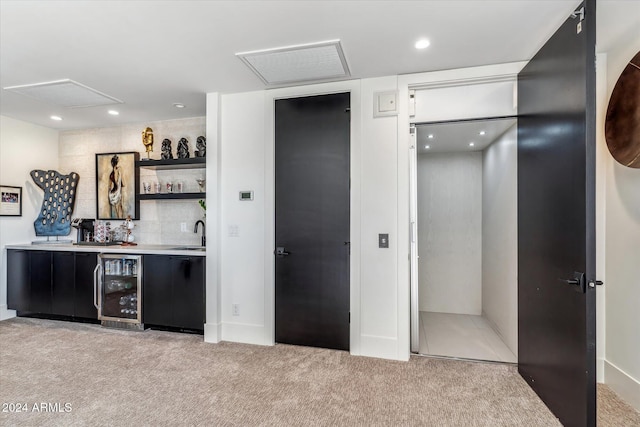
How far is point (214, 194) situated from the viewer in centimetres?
333

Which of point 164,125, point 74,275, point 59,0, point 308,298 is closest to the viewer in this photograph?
point 59,0

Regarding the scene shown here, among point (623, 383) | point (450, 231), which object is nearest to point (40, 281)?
point (450, 231)

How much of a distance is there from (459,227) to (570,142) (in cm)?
250

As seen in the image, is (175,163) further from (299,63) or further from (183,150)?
(299,63)

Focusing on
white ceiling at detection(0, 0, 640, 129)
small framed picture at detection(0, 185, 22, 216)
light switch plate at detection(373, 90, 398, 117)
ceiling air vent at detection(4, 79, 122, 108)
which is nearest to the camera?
white ceiling at detection(0, 0, 640, 129)

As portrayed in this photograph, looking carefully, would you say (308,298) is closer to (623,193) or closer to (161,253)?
(161,253)

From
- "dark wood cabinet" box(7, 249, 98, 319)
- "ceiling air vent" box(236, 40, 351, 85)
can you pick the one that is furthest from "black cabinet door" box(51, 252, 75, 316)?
"ceiling air vent" box(236, 40, 351, 85)

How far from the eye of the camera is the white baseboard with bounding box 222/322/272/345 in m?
3.25

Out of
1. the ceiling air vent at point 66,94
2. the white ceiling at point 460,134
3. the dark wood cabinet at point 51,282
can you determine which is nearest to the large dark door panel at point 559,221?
the white ceiling at point 460,134

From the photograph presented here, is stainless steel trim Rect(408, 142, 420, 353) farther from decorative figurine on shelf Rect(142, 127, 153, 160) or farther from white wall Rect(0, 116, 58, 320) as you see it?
white wall Rect(0, 116, 58, 320)

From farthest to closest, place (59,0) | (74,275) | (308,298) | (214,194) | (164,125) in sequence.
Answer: (164,125)
(74,275)
(214,194)
(308,298)
(59,0)

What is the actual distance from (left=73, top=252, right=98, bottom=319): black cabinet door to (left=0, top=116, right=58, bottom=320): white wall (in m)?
1.15

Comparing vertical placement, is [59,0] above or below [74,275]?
above

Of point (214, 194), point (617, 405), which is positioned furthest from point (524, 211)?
point (214, 194)
